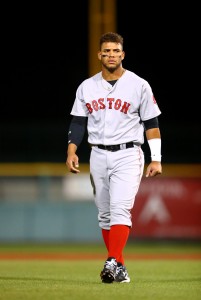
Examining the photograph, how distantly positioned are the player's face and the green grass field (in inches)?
59.9

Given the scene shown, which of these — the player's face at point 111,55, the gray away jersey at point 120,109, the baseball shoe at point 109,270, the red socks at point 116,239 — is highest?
the player's face at point 111,55

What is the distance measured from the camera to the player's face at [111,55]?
6.23 meters

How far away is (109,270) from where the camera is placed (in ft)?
19.5

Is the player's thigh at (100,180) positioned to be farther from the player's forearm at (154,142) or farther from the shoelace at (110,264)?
the shoelace at (110,264)

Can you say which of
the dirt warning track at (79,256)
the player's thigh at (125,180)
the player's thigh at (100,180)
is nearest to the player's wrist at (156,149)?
Answer: the player's thigh at (125,180)

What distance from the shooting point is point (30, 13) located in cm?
3338

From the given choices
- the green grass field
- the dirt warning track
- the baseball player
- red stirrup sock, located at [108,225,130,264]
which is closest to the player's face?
the baseball player

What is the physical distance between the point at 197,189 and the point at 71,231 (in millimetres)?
2010

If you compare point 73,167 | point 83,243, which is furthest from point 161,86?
point 73,167

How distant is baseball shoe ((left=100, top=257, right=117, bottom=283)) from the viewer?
234 inches

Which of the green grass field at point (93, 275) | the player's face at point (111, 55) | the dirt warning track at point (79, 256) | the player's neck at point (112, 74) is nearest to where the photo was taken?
the green grass field at point (93, 275)

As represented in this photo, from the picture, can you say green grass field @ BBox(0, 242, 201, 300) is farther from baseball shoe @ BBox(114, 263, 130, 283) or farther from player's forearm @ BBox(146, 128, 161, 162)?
player's forearm @ BBox(146, 128, 161, 162)

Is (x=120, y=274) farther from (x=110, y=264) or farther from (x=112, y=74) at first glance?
(x=112, y=74)

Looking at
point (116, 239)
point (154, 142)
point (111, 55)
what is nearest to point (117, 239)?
point (116, 239)
